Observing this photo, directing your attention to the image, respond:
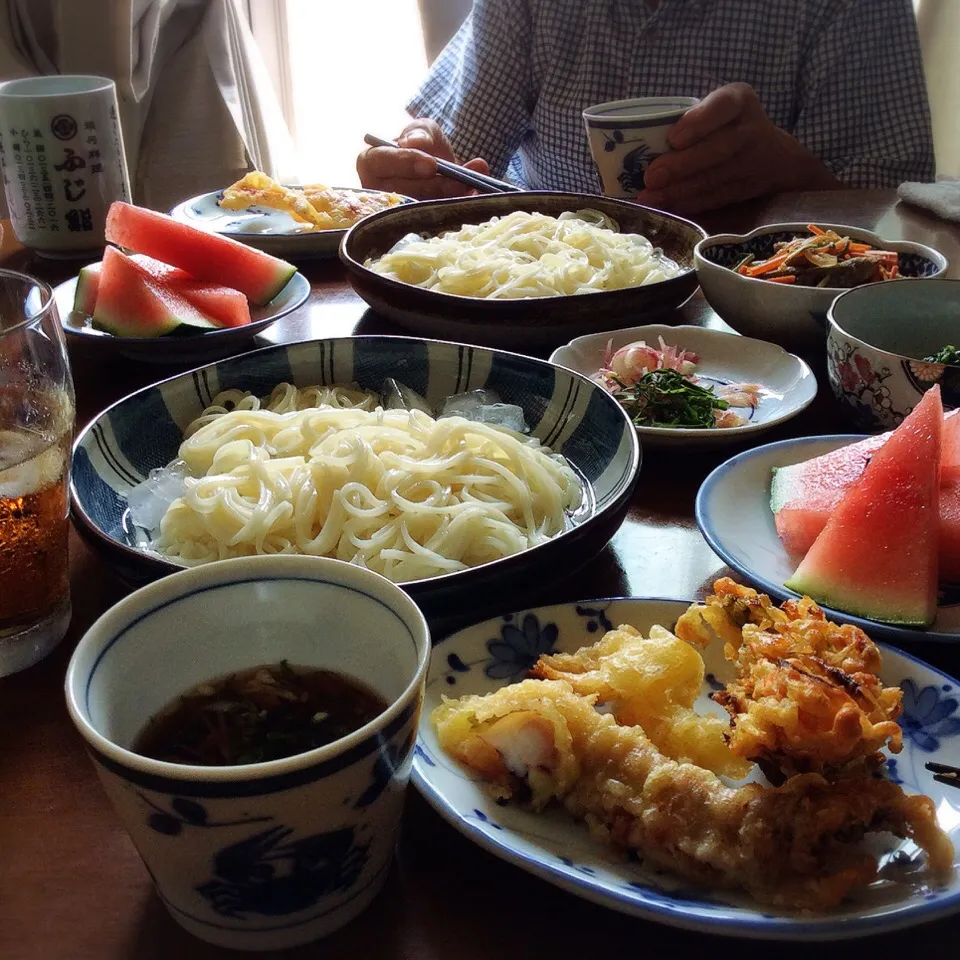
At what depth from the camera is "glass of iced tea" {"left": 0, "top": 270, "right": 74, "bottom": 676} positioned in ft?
3.03

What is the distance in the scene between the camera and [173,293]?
5.60 ft

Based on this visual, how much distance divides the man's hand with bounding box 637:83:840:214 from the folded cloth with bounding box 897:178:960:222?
0.33m

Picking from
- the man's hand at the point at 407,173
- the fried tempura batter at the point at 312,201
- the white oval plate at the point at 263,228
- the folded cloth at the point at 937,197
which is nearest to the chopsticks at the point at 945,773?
the white oval plate at the point at 263,228

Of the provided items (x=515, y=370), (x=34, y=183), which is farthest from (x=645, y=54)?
(x=515, y=370)

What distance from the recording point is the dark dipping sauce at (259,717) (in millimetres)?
688

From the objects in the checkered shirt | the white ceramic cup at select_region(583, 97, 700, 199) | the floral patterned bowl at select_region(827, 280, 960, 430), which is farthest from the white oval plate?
the floral patterned bowl at select_region(827, 280, 960, 430)

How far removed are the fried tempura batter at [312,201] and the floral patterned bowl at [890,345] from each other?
1247 mm

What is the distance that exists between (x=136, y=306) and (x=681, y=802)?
51.1 inches

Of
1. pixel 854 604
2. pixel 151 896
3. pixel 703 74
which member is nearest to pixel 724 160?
pixel 703 74

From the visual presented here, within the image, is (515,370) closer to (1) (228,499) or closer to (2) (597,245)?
(1) (228,499)

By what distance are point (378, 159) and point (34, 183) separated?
3.05 feet

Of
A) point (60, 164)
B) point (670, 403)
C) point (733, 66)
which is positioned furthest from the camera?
point (733, 66)

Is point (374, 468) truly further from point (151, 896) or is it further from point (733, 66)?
point (733, 66)

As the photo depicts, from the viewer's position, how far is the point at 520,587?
3.07 feet
